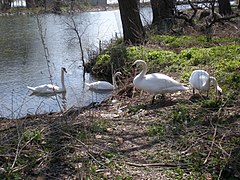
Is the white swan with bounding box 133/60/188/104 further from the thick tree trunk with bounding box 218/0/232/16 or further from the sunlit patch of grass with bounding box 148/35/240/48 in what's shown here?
the thick tree trunk with bounding box 218/0/232/16

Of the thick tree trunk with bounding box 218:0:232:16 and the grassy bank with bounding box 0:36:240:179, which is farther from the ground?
the thick tree trunk with bounding box 218:0:232:16

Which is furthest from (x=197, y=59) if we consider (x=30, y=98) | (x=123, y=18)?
(x=123, y=18)

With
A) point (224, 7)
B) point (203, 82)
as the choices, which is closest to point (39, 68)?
point (203, 82)

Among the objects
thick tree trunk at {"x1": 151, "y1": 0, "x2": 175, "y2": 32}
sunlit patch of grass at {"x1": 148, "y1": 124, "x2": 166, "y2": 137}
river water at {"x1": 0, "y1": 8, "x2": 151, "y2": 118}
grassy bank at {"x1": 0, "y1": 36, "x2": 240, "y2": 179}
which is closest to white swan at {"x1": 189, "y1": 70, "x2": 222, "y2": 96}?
grassy bank at {"x1": 0, "y1": 36, "x2": 240, "y2": 179}

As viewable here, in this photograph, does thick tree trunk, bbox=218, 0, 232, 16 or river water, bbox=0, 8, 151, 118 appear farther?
thick tree trunk, bbox=218, 0, 232, 16

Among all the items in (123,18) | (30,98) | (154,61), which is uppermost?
(123,18)

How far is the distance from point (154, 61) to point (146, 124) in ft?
19.0

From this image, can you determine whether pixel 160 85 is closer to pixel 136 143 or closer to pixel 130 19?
pixel 136 143

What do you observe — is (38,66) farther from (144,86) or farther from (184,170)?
(184,170)

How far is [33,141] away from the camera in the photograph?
209 inches

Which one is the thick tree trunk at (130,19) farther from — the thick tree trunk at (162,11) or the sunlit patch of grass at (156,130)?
the sunlit patch of grass at (156,130)

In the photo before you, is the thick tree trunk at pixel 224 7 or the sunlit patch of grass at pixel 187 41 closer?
the sunlit patch of grass at pixel 187 41

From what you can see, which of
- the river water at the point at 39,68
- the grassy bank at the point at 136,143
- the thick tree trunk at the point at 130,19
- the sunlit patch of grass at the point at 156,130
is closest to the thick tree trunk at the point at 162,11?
the river water at the point at 39,68

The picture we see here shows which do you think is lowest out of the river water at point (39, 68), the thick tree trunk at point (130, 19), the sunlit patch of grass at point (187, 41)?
the river water at point (39, 68)
